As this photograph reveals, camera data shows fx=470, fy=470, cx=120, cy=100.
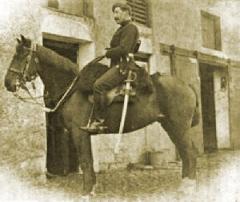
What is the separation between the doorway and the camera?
6.89 metres

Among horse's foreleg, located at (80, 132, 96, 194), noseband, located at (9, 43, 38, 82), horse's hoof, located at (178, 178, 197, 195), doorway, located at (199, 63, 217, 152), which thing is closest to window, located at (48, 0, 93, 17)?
noseband, located at (9, 43, 38, 82)

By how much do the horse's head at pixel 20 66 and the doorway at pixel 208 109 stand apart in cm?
322

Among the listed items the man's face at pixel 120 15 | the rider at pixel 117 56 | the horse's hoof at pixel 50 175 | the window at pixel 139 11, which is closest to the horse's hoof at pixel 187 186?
the rider at pixel 117 56

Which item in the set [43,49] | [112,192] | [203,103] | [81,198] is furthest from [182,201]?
[203,103]

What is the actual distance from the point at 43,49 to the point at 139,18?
3.00 m

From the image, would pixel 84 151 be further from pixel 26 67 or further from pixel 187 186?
pixel 187 186

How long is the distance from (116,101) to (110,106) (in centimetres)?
8

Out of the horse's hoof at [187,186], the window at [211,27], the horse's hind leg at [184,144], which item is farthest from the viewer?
the window at [211,27]

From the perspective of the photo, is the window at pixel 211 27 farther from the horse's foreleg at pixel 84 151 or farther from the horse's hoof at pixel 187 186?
the horse's foreleg at pixel 84 151

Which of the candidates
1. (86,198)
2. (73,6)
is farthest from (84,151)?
(73,6)

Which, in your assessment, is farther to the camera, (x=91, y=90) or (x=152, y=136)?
(x=152, y=136)

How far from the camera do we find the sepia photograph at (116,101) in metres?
4.52

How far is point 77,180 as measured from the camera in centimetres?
495

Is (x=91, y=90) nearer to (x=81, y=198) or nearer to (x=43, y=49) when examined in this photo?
(x=43, y=49)
